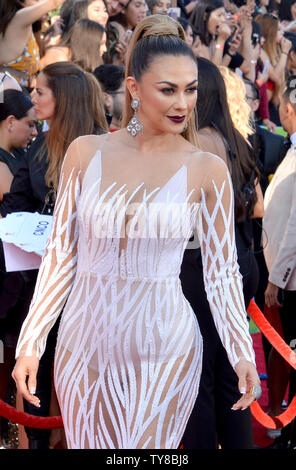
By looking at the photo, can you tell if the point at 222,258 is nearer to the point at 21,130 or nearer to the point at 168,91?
the point at 168,91

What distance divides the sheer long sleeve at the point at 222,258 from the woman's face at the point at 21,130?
2.31m

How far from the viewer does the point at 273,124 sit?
8211mm

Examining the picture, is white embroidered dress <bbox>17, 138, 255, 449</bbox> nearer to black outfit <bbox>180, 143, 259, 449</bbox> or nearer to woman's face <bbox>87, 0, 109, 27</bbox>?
black outfit <bbox>180, 143, 259, 449</bbox>

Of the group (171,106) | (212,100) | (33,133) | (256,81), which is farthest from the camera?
(256,81)

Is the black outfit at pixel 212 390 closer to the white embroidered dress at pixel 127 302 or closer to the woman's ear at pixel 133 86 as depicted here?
the white embroidered dress at pixel 127 302

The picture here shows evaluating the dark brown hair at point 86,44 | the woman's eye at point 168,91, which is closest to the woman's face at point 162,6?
the dark brown hair at point 86,44

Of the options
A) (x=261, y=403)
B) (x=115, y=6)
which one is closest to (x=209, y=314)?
(x=261, y=403)

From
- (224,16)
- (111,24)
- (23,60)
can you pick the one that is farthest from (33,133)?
(224,16)

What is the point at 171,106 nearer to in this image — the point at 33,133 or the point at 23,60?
the point at 33,133

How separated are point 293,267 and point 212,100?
3.82ft

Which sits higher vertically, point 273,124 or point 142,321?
point 142,321

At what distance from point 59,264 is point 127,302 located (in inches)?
9.4

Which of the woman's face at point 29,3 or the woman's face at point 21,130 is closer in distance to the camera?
the woman's face at point 21,130

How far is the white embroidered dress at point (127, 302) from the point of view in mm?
2371
